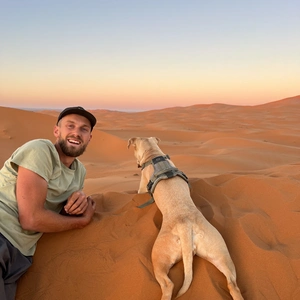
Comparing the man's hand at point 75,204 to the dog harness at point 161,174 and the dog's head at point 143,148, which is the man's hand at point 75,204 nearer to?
the dog harness at point 161,174

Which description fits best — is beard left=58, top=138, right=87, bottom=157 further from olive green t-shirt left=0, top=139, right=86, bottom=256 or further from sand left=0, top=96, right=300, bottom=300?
sand left=0, top=96, right=300, bottom=300

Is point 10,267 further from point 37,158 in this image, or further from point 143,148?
point 143,148

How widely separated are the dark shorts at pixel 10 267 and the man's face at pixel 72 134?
3.60ft

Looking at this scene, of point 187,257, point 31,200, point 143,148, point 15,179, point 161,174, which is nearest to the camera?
point 187,257

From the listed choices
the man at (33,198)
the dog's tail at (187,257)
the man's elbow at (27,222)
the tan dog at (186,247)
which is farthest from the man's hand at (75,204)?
the dog's tail at (187,257)

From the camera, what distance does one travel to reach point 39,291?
2.87 metres

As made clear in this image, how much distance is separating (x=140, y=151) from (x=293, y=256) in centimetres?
250

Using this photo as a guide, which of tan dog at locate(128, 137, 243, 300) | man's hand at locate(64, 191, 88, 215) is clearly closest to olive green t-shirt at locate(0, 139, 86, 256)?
man's hand at locate(64, 191, 88, 215)

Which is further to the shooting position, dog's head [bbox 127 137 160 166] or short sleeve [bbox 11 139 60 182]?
dog's head [bbox 127 137 160 166]

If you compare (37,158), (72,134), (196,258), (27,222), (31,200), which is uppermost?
(72,134)

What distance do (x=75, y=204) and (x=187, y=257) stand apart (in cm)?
133

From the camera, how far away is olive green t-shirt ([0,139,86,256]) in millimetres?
2838

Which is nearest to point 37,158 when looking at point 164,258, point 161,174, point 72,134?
point 72,134

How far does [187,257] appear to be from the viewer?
261 cm
